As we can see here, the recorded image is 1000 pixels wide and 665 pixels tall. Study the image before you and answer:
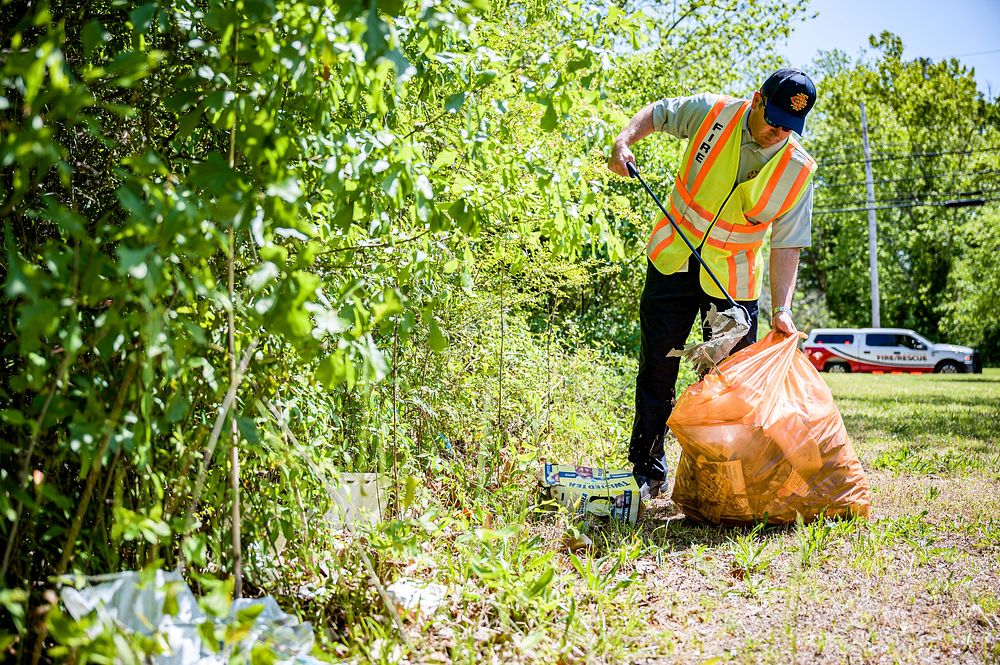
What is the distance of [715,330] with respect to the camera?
3428 millimetres

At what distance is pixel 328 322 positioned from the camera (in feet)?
5.11

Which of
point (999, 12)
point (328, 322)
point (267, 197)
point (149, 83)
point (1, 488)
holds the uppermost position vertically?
point (999, 12)

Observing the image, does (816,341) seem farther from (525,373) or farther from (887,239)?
(525,373)

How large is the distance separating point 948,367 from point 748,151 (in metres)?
24.0

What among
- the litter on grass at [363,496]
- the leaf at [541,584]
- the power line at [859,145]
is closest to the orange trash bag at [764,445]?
the leaf at [541,584]

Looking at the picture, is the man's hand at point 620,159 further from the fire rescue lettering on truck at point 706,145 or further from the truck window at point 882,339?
the truck window at point 882,339

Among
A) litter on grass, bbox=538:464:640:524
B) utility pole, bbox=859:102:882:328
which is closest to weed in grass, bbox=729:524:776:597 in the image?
litter on grass, bbox=538:464:640:524

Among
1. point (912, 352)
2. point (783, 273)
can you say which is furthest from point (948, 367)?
point (783, 273)

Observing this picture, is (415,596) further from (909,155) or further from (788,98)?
(909,155)

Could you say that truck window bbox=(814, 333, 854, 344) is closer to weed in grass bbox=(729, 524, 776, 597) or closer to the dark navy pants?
the dark navy pants

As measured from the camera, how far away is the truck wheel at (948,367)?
23.7 m

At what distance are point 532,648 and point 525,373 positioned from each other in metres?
2.16

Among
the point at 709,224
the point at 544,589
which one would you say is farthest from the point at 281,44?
the point at 709,224

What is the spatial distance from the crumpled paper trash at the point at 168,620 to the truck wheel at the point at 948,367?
85.2 ft
